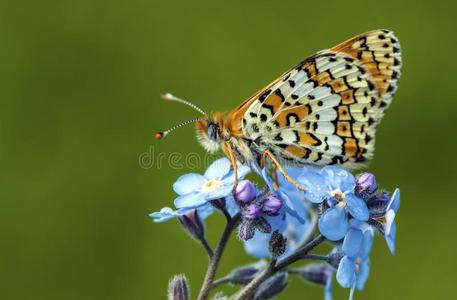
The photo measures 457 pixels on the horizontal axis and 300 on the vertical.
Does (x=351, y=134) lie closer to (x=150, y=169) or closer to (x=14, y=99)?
(x=150, y=169)

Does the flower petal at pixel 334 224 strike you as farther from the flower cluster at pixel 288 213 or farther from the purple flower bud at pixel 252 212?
the purple flower bud at pixel 252 212

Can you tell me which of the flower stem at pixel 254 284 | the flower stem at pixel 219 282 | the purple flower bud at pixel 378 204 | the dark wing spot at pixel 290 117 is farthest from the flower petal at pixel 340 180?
the flower stem at pixel 219 282

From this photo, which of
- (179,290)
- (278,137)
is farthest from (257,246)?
(179,290)

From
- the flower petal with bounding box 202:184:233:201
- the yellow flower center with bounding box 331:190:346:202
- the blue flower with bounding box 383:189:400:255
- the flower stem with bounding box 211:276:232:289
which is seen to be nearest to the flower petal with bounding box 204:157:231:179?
the flower petal with bounding box 202:184:233:201

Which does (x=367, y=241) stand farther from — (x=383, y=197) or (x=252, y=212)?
(x=252, y=212)

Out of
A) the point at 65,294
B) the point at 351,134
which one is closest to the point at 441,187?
the point at 351,134
